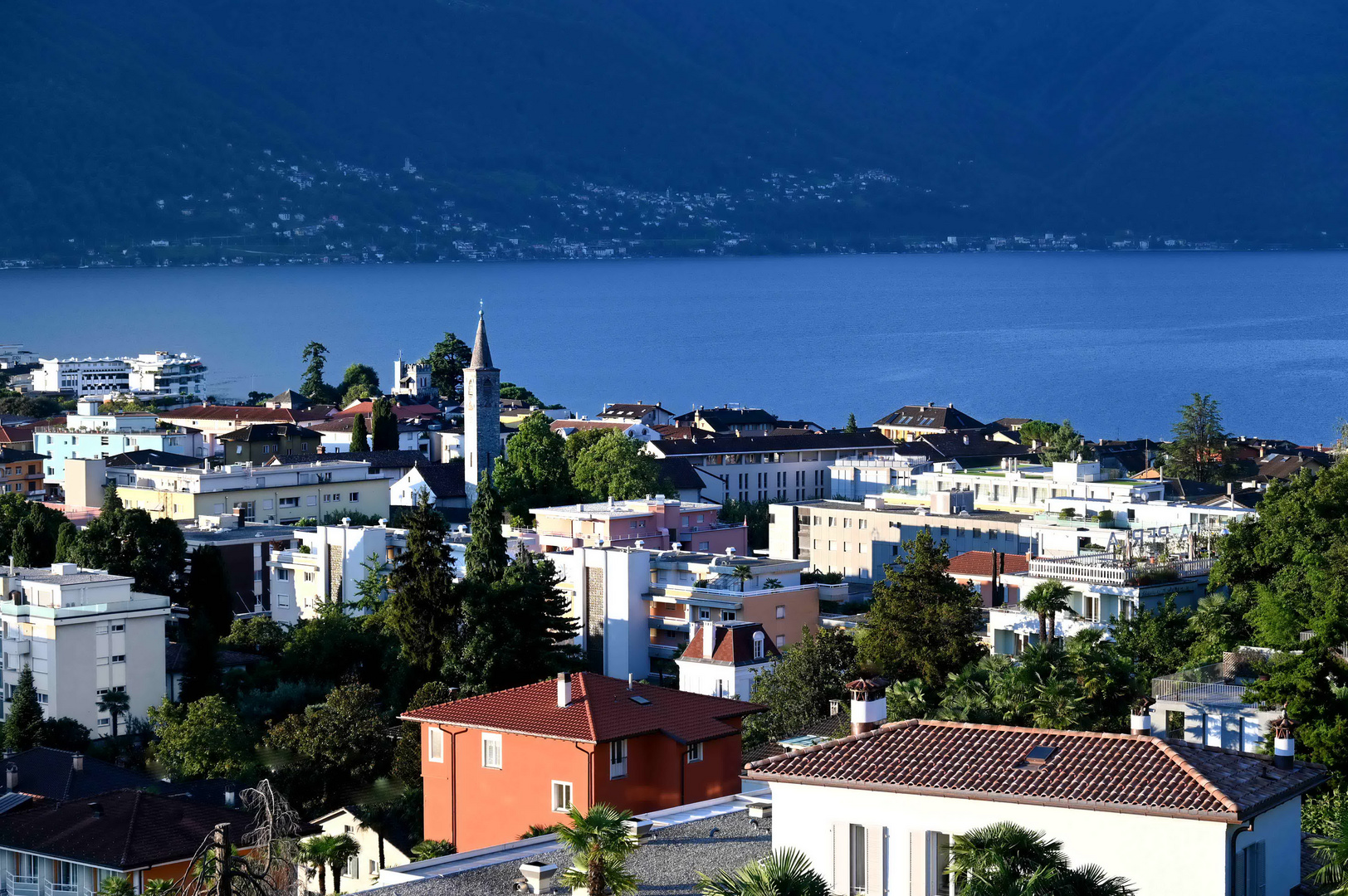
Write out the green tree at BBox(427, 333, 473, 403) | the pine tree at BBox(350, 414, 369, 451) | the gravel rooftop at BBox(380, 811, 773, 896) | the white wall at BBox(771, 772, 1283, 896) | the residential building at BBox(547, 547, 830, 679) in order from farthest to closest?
the green tree at BBox(427, 333, 473, 403) → the pine tree at BBox(350, 414, 369, 451) → the residential building at BBox(547, 547, 830, 679) → the gravel rooftop at BBox(380, 811, 773, 896) → the white wall at BBox(771, 772, 1283, 896)

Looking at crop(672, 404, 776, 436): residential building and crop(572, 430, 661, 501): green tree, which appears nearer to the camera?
crop(572, 430, 661, 501): green tree

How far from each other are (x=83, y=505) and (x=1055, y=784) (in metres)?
53.3

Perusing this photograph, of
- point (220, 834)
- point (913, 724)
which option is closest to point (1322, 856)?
point (913, 724)

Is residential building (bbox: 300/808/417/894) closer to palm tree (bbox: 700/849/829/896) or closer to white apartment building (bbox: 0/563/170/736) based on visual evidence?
palm tree (bbox: 700/849/829/896)

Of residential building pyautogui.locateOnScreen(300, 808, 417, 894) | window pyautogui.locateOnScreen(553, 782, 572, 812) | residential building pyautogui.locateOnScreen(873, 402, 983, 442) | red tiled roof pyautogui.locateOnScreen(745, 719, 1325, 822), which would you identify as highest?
residential building pyautogui.locateOnScreen(873, 402, 983, 442)

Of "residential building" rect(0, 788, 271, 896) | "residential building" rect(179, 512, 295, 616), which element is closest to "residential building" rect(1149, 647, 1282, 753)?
"residential building" rect(0, 788, 271, 896)

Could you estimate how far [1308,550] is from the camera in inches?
1136

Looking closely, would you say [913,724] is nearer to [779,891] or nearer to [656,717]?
[779,891]

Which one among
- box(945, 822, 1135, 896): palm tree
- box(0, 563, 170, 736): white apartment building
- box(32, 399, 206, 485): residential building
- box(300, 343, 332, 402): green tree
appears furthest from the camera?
box(300, 343, 332, 402): green tree

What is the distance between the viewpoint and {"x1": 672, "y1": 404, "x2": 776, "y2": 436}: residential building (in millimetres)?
90438

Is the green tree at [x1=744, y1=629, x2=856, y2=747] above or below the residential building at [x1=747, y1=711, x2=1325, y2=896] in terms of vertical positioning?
below

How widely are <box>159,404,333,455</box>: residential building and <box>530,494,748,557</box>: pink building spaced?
37.0m

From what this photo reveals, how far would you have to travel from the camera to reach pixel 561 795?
20656mm

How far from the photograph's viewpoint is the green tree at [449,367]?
336 feet
